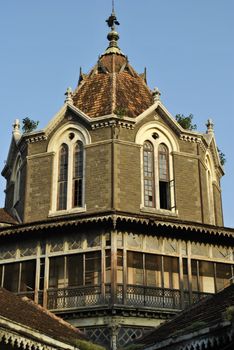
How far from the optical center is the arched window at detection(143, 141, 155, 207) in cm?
3244

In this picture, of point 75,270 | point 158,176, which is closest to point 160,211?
point 158,176

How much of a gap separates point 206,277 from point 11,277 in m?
9.27

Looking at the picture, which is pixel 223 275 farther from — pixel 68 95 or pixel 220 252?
pixel 68 95

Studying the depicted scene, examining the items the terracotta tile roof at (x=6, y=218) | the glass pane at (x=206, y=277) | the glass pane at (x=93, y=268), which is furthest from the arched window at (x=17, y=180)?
the glass pane at (x=206, y=277)

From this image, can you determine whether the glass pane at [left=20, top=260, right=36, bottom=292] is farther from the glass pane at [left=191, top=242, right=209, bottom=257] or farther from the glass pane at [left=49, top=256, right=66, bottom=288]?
the glass pane at [left=191, top=242, right=209, bottom=257]

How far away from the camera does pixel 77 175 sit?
33.0 meters

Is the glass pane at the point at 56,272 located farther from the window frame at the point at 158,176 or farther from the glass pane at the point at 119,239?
the window frame at the point at 158,176

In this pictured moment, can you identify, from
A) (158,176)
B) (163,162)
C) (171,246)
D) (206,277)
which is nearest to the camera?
(171,246)

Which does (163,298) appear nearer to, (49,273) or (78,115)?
(49,273)

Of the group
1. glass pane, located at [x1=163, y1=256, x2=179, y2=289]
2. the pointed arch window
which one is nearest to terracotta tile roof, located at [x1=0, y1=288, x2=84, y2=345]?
glass pane, located at [x1=163, y1=256, x2=179, y2=289]

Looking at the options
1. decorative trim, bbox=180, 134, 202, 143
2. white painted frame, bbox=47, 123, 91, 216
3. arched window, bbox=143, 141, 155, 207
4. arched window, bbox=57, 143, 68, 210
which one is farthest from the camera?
decorative trim, bbox=180, 134, 202, 143

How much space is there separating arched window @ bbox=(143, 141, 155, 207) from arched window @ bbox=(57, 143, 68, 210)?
4164mm

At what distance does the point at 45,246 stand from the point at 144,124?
887cm

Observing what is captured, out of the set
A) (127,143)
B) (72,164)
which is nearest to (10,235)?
(72,164)
